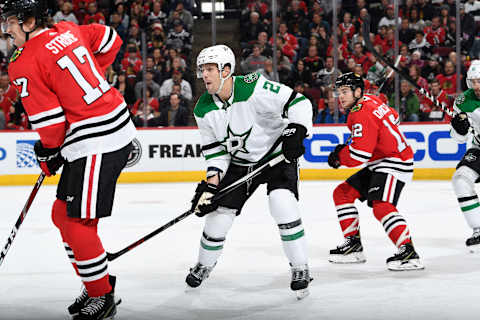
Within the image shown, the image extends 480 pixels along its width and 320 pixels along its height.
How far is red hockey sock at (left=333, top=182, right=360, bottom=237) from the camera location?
11.7 ft

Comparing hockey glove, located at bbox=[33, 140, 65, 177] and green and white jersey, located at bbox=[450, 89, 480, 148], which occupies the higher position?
hockey glove, located at bbox=[33, 140, 65, 177]

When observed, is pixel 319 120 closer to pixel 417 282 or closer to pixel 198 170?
pixel 198 170

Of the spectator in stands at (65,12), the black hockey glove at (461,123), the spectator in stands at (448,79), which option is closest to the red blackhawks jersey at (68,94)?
the black hockey glove at (461,123)

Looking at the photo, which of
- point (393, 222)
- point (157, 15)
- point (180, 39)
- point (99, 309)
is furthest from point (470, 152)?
point (157, 15)

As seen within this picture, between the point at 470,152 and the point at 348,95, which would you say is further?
the point at 470,152

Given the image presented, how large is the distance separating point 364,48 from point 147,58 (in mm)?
2817

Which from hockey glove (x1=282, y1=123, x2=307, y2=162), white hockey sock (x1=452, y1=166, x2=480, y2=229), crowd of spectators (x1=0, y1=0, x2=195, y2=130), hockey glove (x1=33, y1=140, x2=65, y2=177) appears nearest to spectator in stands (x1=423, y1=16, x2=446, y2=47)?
crowd of spectators (x1=0, y1=0, x2=195, y2=130)

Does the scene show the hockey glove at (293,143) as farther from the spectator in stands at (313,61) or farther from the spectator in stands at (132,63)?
the spectator in stands at (132,63)

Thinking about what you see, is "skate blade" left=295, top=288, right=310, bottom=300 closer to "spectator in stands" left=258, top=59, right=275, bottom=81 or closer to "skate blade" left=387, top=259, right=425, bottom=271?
"skate blade" left=387, top=259, right=425, bottom=271

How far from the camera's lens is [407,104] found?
7902 mm

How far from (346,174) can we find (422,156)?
35.7 inches

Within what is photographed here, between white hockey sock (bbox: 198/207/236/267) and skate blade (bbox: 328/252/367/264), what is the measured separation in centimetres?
81

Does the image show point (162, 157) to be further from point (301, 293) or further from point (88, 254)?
point (88, 254)

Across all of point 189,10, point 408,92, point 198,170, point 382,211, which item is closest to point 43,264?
point 382,211
